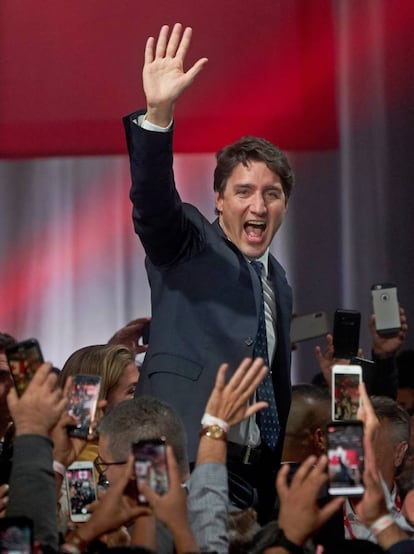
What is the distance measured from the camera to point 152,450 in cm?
231

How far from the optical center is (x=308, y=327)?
4.65 metres

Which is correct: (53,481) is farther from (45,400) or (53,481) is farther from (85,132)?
(85,132)

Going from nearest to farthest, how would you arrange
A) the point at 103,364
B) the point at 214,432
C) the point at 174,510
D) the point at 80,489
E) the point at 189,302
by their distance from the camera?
1. the point at 174,510
2. the point at 214,432
3. the point at 80,489
4. the point at 189,302
5. the point at 103,364

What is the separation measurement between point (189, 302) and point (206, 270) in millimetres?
84

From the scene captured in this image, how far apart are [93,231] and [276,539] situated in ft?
10.0

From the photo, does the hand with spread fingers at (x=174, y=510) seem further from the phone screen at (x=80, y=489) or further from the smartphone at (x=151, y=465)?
the phone screen at (x=80, y=489)

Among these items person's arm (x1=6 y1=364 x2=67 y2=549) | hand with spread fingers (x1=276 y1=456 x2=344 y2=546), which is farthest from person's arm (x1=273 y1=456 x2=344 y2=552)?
person's arm (x1=6 y1=364 x2=67 y2=549)

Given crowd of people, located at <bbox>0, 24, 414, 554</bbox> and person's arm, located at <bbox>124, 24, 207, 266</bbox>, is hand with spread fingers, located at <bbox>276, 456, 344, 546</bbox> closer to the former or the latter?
crowd of people, located at <bbox>0, 24, 414, 554</bbox>

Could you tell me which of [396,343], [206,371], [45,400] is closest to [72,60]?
[396,343]

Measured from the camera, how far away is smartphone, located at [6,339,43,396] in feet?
8.10

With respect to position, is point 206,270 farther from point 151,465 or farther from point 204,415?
point 151,465

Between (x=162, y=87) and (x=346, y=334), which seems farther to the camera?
(x=346, y=334)

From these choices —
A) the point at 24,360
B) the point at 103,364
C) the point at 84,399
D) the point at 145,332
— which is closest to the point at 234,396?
the point at 84,399

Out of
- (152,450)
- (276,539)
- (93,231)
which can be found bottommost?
(276,539)
